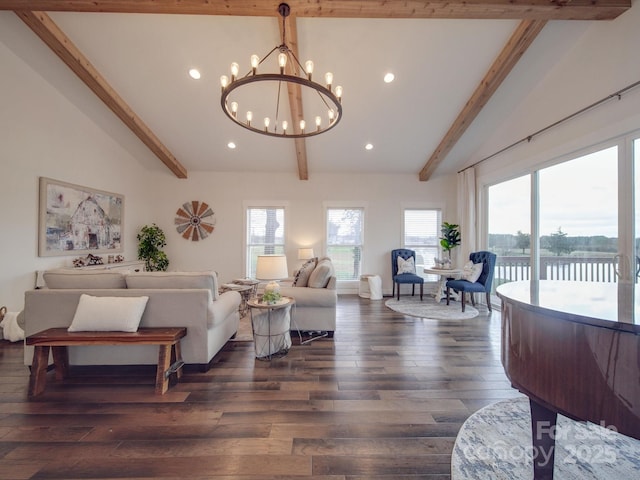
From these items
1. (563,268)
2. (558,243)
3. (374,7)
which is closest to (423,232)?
(558,243)

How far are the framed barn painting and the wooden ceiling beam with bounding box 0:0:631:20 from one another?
229 centimetres

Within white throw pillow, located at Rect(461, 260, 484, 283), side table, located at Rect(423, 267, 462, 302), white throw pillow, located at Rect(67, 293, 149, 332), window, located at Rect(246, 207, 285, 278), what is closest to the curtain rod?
white throw pillow, located at Rect(461, 260, 484, 283)

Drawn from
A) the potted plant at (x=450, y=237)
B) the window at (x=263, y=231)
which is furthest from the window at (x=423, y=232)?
the window at (x=263, y=231)

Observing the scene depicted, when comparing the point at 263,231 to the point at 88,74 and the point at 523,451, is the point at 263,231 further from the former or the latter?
the point at 523,451

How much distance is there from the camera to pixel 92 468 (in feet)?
4.98

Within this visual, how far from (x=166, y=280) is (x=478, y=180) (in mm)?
5645

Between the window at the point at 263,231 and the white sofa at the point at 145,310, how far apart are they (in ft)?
12.3

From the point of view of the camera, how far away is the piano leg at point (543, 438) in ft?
4.07

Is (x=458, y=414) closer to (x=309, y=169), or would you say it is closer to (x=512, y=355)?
(x=512, y=355)

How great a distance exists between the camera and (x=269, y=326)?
114 inches

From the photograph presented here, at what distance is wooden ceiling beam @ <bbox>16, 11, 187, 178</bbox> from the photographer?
10.2 feet

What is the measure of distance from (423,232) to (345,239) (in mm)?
1845

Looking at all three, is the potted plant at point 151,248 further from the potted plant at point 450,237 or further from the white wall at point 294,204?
the potted plant at point 450,237

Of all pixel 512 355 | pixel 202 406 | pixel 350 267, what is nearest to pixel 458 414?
pixel 512 355
